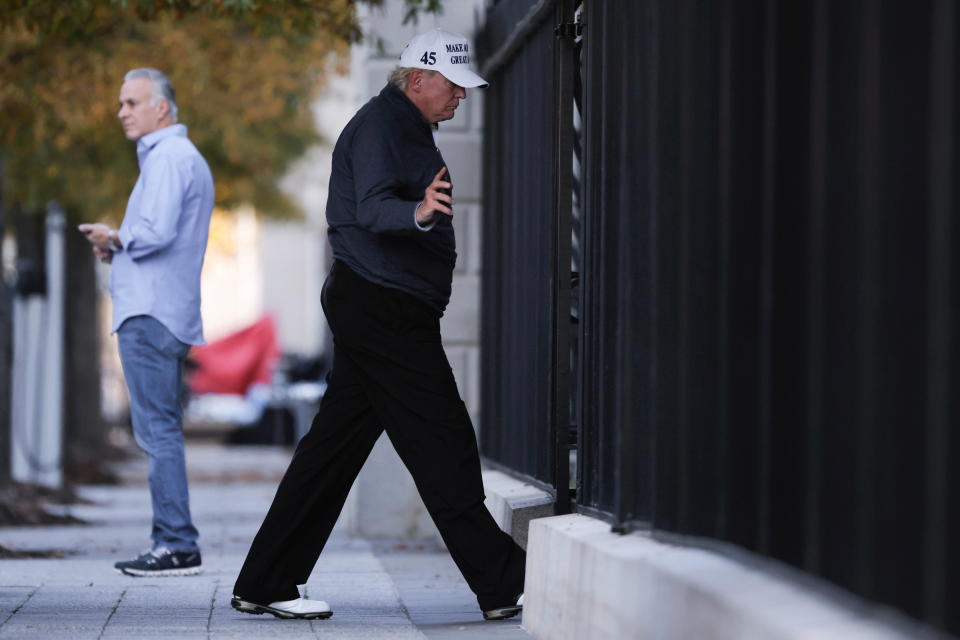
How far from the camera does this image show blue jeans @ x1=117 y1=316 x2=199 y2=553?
7309 mm

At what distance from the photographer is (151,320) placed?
289 inches

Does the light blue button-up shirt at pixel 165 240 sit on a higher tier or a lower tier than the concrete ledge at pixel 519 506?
higher

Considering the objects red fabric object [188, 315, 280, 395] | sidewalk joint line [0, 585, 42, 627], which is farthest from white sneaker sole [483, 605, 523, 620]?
red fabric object [188, 315, 280, 395]

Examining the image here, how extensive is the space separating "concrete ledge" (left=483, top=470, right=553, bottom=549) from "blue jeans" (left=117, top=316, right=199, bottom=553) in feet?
4.04

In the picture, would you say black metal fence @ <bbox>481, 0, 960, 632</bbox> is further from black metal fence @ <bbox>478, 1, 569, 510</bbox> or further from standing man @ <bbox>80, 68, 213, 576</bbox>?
standing man @ <bbox>80, 68, 213, 576</bbox>

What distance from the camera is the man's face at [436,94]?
5.74 metres

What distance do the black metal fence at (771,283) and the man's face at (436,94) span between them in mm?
446

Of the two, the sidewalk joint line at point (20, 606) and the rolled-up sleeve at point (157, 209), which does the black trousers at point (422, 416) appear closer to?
the sidewalk joint line at point (20, 606)

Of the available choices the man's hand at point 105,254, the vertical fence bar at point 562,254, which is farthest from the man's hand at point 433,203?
the man's hand at point 105,254

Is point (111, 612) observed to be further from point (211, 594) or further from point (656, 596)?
point (656, 596)

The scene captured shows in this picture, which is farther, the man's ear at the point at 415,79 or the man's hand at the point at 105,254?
the man's hand at the point at 105,254

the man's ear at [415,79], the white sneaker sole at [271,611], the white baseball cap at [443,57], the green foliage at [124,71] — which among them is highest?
the green foliage at [124,71]

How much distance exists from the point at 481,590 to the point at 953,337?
3084 millimetres

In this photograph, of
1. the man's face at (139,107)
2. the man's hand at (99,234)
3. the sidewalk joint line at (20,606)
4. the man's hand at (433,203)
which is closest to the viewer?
the man's hand at (433,203)
